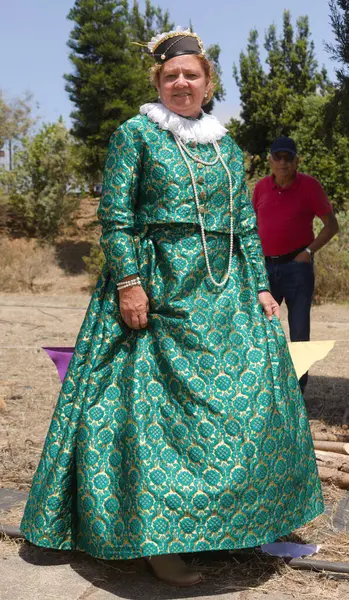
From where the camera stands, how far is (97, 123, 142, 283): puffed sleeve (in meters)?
2.72

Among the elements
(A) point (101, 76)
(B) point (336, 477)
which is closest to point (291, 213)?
(B) point (336, 477)

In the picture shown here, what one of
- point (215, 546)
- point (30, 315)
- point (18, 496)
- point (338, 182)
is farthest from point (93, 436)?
point (338, 182)

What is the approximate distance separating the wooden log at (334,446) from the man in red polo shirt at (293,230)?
96 centimetres

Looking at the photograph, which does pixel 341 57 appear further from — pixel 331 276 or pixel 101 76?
pixel 101 76

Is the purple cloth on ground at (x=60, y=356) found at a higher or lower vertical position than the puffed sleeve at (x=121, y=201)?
lower

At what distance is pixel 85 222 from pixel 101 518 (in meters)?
17.0

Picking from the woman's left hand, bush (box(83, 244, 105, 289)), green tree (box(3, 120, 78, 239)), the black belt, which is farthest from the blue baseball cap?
green tree (box(3, 120, 78, 239))

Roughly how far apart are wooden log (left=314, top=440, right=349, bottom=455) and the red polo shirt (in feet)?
4.47

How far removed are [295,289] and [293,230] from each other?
0.39m

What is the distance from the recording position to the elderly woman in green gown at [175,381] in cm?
254

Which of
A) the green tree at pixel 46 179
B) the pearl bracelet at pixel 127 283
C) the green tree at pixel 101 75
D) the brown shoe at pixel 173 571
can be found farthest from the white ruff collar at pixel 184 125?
the green tree at pixel 46 179

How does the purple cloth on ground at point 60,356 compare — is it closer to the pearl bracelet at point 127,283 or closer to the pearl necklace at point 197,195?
the pearl bracelet at point 127,283

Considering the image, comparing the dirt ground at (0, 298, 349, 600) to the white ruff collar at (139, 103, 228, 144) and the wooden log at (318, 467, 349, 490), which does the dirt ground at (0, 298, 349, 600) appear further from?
the white ruff collar at (139, 103, 228, 144)

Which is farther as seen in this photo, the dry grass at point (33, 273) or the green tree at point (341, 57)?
the dry grass at point (33, 273)
